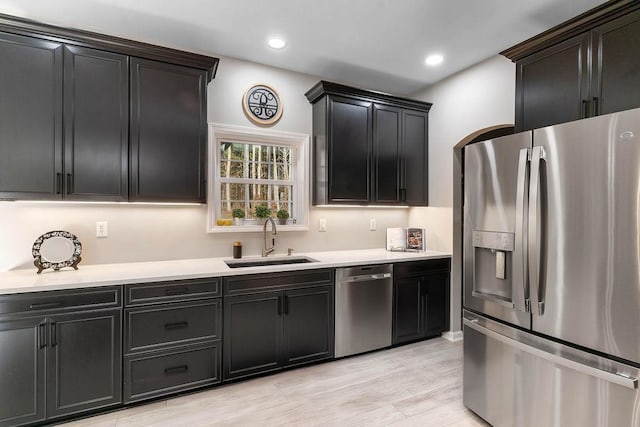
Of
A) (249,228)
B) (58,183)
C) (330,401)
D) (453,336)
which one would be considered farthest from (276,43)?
(453,336)

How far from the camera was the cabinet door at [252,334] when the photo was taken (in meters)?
2.57

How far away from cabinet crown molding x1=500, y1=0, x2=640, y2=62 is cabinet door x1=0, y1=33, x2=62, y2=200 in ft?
11.1

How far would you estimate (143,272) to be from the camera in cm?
244

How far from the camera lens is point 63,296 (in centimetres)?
210

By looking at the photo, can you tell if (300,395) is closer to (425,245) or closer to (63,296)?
(63,296)

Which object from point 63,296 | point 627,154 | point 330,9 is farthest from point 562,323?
point 63,296

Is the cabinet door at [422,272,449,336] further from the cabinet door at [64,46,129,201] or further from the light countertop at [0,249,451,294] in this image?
the cabinet door at [64,46,129,201]

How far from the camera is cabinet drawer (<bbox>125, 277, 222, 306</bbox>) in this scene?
2.28 m

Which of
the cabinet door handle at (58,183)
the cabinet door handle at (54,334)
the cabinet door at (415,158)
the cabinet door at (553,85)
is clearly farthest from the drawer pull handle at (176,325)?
the cabinet door at (553,85)

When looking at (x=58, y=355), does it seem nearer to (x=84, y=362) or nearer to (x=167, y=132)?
(x=84, y=362)

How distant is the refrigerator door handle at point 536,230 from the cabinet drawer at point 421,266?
1.55 m

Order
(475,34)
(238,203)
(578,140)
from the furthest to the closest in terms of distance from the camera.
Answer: (238,203), (475,34), (578,140)

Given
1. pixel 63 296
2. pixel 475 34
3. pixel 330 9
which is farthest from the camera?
pixel 475 34

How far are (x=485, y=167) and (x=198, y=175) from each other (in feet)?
7.21
